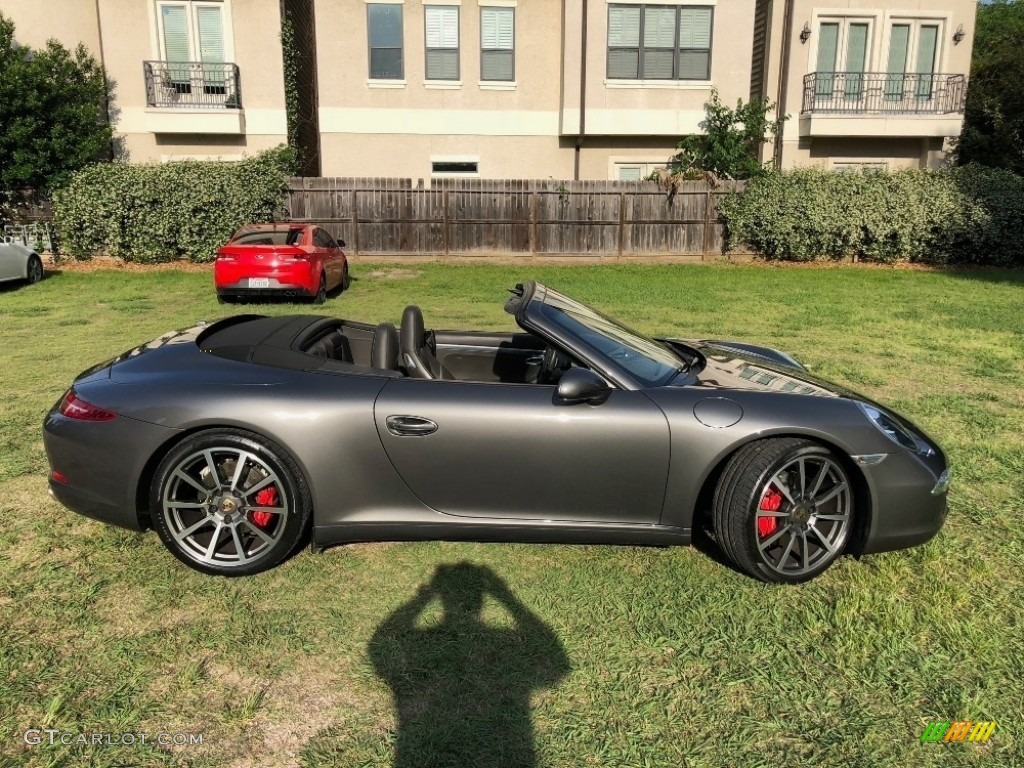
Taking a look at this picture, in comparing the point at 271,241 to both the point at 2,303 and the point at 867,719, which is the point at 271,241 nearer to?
the point at 2,303

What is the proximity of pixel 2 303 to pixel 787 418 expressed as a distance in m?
13.5

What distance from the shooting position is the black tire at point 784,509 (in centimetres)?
337

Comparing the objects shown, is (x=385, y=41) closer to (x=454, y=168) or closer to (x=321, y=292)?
(x=454, y=168)

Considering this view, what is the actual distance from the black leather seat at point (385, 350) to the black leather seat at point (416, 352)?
0.29 feet

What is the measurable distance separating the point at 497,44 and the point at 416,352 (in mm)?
19646

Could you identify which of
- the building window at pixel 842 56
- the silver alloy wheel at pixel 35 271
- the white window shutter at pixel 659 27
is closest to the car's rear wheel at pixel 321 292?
the silver alloy wheel at pixel 35 271

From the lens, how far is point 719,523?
3438 mm

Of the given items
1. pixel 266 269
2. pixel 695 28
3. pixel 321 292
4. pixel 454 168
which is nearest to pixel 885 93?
pixel 695 28

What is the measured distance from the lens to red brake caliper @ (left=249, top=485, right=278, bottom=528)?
3.49 meters

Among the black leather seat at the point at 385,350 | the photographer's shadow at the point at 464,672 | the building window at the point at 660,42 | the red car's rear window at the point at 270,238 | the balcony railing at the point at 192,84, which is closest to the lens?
the photographer's shadow at the point at 464,672

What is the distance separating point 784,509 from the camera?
3.43 metres

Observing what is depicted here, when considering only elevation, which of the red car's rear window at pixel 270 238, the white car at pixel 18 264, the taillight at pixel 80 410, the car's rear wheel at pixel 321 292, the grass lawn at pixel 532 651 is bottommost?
the grass lawn at pixel 532 651

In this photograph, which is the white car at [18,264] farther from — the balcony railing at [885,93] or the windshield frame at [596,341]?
the balcony railing at [885,93]

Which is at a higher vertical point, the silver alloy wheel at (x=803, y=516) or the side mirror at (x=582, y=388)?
the side mirror at (x=582, y=388)
